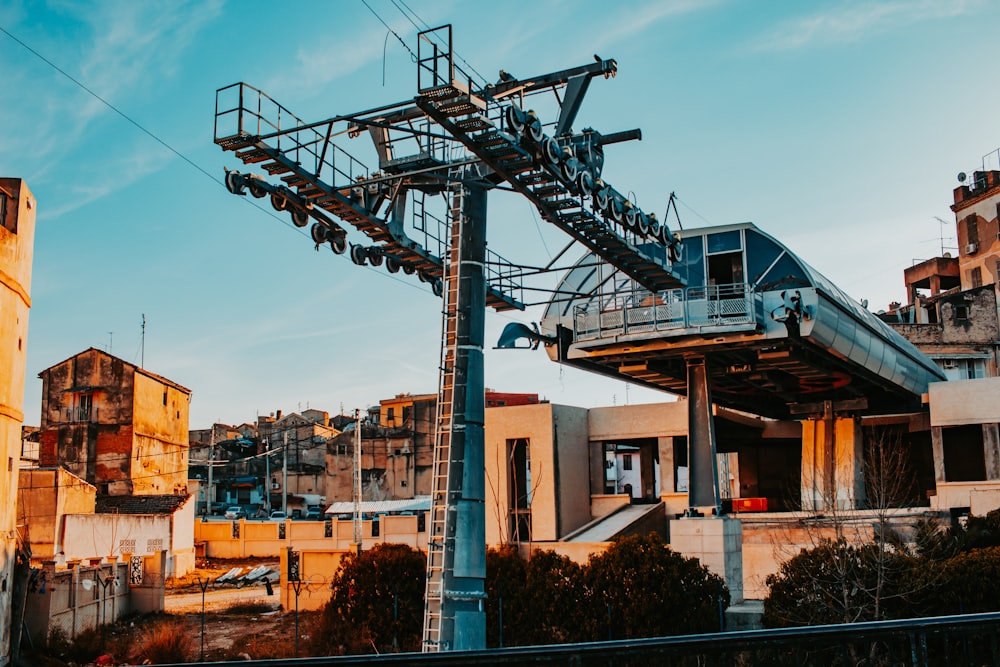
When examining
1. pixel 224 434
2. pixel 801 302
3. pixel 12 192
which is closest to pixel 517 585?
pixel 801 302

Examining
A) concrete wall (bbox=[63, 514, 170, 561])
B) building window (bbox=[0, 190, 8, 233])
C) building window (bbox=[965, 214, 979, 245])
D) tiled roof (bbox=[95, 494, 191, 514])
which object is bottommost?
concrete wall (bbox=[63, 514, 170, 561])

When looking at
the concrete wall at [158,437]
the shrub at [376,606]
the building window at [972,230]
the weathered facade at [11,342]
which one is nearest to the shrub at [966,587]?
the shrub at [376,606]

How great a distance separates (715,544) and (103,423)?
39.8m

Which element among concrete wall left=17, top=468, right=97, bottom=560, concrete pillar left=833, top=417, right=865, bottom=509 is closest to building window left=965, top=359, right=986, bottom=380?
concrete pillar left=833, top=417, right=865, bottom=509

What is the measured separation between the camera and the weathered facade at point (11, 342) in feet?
85.2

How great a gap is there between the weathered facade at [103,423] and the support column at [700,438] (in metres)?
35.4

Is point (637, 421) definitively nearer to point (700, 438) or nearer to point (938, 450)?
point (700, 438)

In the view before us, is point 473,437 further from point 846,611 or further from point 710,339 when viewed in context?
point 710,339

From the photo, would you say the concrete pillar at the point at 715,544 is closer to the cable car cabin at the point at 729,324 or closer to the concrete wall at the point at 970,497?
the cable car cabin at the point at 729,324

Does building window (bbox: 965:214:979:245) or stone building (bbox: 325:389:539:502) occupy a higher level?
building window (bbox: 965:214:979:245)

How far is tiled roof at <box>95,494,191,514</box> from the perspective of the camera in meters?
52.5

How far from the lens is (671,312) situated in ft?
106

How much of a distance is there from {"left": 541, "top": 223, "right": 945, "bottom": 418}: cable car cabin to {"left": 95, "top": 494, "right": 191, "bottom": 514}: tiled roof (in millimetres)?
26422

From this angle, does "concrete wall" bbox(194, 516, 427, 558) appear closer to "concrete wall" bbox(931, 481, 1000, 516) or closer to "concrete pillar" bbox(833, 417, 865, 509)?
"concrete pillar" bbox(833, 417, 865, 509)
